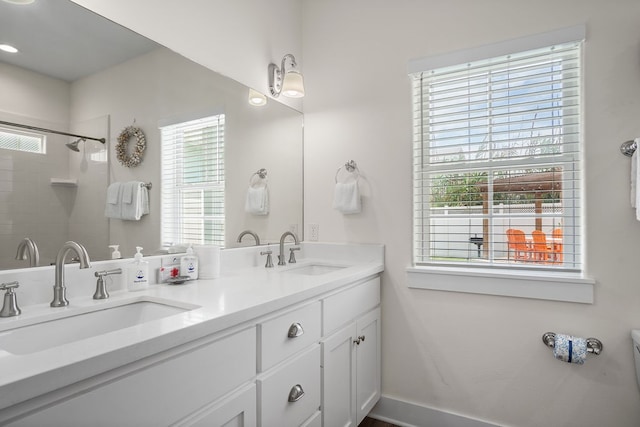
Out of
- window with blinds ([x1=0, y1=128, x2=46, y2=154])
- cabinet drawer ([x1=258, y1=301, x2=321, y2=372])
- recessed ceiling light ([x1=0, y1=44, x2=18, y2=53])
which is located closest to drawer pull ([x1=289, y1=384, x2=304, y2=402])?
cabinet drawer ([x1=258, y1=301, x2=321, y2=372])

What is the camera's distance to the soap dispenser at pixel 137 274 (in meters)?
1.31

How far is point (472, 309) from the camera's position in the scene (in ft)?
6.07

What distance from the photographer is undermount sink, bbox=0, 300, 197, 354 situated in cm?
92

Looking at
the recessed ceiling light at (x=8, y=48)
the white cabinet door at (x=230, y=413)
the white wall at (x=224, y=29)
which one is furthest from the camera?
the white wall at (x=224, y=29)

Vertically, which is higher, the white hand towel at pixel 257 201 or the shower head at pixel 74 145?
the shower head at pixel 74 145

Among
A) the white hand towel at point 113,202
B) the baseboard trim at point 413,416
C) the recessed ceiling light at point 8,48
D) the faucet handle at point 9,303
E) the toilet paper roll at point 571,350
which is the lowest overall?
the baseboard trim at point 413,416

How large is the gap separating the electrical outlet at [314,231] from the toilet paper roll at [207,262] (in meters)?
0.87

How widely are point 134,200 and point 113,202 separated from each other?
0.31 feet

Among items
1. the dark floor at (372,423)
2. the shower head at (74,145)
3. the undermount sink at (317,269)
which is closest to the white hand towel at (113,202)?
the shower head at (74,145)

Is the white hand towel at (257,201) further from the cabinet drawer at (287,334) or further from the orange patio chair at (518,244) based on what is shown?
the orange patio chair at (518,244)

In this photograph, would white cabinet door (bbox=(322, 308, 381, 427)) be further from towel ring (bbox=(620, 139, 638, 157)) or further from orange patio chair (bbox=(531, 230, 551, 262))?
towel ring (bbox=(620, 139, 638, 157))

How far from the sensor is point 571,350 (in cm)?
156

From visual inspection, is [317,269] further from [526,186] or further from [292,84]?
[526,186]

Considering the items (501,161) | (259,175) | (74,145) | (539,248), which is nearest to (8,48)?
(74,145)
